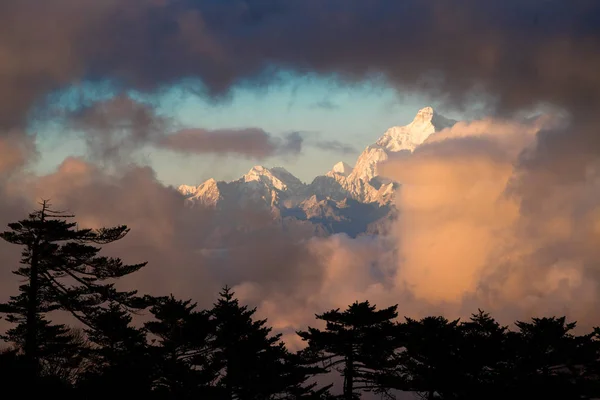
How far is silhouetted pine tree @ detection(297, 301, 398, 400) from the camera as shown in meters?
59.7

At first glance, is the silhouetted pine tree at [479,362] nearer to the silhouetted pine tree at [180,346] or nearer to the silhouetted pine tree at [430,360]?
the silhouetted pine tree at [430,360]

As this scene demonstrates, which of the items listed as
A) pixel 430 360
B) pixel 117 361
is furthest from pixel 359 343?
pixel 117 361

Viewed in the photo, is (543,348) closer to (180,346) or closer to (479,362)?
(479,362)

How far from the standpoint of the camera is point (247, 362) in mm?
58031

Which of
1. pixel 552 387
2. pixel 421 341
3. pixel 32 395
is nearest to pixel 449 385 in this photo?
pixel 421 341

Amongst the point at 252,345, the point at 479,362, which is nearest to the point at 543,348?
the point at 479,362

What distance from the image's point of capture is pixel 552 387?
38.3 meters

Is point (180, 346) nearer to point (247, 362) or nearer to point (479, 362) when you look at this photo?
point (247, 362)

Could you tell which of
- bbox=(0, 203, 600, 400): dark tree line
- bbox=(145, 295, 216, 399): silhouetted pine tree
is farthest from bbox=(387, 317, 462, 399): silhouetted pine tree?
bbox=(145, 295, 216, 399): silhouetted pine tree

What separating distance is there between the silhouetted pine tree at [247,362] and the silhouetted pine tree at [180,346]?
1.02 meters

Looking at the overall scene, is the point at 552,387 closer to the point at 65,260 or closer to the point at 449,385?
the point at 449,385

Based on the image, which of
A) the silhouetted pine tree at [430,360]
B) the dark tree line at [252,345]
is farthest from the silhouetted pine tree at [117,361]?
the silhouetted pine tree at [430,360]

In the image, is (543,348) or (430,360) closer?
(430,360)

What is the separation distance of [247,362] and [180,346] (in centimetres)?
702
